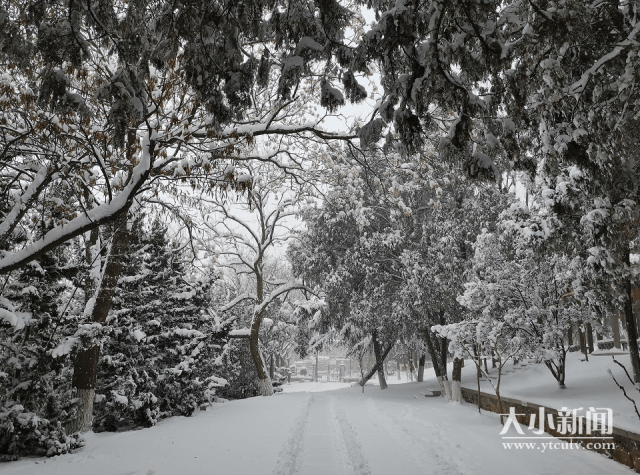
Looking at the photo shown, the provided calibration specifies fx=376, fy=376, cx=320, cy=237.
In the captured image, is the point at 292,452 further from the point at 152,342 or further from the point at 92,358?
the point at 152,342

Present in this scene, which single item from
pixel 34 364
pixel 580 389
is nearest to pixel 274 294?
pixel 34 364

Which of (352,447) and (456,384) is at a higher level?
(352,447)

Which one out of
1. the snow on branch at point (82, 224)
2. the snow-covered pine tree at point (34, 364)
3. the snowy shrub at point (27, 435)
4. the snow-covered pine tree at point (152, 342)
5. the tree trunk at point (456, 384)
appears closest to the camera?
the snow on branch at point (82, 224)

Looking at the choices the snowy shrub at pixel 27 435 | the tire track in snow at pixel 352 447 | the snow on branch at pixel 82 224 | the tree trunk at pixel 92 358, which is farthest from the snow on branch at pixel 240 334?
the snow on branch at pixel 82 224

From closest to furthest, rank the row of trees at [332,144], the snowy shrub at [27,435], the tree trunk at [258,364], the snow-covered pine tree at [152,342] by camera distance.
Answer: the row of trees at [332,144]
the snowy shrub at [27,435]
the snow-covered pine tree at [152,342]
the tree trunk at [258,364]

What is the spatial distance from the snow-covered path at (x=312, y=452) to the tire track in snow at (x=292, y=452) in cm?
2

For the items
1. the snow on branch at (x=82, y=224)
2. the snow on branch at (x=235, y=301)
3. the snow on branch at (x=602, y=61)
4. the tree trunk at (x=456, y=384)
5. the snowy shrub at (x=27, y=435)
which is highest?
the snow on branch at (x=602, y=61)

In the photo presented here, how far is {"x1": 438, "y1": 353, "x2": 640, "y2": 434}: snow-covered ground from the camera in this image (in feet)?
29.5

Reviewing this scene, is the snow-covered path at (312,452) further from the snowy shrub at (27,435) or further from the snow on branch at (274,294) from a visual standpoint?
the snow on branch at (274,294)

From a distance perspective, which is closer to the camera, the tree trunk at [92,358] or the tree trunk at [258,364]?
the tree trunk at [92,358]

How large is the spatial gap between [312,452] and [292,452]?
1.31 feet

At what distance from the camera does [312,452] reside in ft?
22.1

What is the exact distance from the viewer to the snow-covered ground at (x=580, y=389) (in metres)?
8.98

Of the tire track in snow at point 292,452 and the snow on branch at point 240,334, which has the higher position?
the snow on branch at point 240,334
